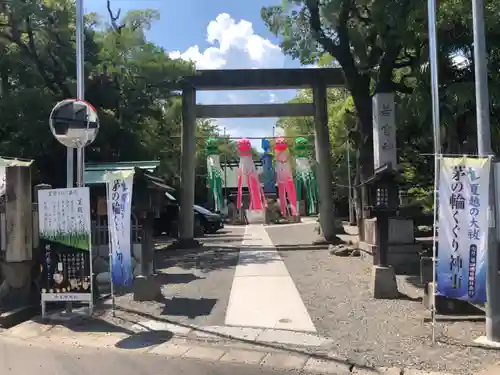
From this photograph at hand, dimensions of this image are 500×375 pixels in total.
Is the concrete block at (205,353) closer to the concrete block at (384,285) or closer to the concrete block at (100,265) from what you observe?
the concrete block at (384,285)

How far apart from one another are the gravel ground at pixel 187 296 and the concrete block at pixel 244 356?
4.91 feet

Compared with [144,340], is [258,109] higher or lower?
higher

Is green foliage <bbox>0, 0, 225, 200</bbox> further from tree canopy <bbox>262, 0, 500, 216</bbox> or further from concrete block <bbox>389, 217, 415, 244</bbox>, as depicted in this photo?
concrete block <bbox>389, 217, 415, 244</bbox>

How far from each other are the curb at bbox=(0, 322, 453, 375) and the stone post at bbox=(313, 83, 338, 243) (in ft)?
42.1

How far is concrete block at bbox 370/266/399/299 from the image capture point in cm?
1004

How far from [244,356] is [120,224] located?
11.6 feet

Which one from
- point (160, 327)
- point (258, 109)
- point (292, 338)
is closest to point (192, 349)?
point (160, 327)

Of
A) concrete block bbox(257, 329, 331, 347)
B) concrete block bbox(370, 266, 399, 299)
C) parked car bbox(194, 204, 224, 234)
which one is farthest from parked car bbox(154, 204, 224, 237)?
concrete block bbox(257, 329, 331, 347)

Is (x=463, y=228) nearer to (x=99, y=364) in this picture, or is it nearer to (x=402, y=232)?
(x=99, y=364)

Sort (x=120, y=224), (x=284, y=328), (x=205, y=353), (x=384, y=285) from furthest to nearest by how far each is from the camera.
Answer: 1. (x=384, y=285)
2. (x=120, y=224)
3. (x=284, y=328)
4. (x=205, y=353)

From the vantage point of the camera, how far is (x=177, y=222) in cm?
2741

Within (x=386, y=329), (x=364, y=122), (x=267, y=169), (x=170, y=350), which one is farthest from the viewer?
(x=267, y=169)

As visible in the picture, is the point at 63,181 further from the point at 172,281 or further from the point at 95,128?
the point at 95,128

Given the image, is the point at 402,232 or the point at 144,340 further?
the point at 402,232
